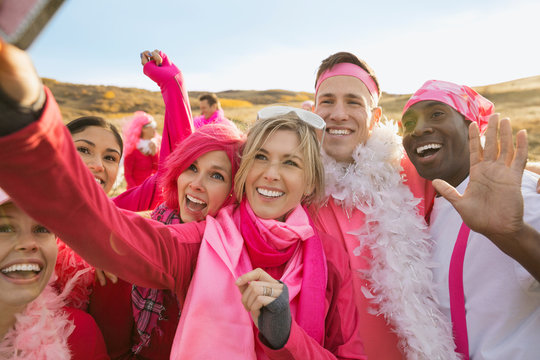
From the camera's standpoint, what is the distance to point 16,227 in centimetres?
134

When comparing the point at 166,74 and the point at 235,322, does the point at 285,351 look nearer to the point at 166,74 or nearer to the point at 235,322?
the point at 235,322

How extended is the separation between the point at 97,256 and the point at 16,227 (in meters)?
0.58

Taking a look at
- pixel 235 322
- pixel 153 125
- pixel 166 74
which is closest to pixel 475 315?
pixel 235 322

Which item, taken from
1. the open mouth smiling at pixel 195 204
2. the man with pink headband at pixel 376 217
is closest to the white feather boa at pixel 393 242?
the man with pink headband at pixel 376 217

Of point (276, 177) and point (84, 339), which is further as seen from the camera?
point (276, 177)

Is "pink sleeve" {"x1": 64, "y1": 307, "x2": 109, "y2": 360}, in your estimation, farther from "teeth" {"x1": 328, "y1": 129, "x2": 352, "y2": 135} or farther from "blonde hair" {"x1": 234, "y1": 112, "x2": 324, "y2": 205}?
"teeth" {"x1": 328, "y1": 129, "x2": 352, "y2": 135}

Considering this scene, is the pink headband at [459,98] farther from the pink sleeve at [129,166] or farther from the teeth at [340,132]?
the pink sleeve at [129,166]

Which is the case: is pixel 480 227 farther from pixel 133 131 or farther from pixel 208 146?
pixel 133 131

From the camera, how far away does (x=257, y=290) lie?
3.78 ft

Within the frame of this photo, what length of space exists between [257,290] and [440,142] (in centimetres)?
159

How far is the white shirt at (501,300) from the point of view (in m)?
1.56

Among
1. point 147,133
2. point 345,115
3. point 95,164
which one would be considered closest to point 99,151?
point 95,164

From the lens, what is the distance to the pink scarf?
1.34 m

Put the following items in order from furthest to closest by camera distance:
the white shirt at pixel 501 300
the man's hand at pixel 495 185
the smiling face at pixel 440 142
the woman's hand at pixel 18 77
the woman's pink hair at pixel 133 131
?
the woman's pink hair at pixel 133 131, the smiling face at pixel 440 142, the white shirt at pixel 501 300, the man's hand at pixel 495 185, the woman's hand at pixel 18 77
